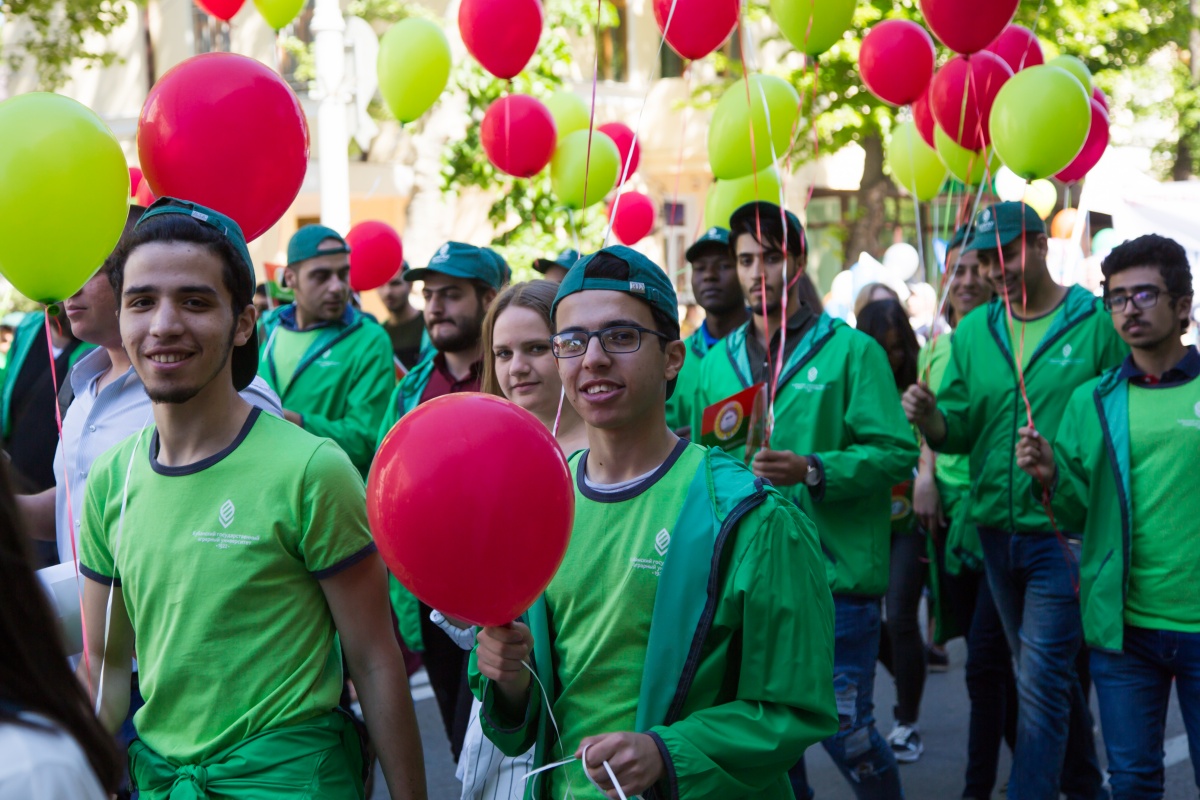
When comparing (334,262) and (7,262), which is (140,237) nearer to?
(7,262)

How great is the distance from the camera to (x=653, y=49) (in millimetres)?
24547

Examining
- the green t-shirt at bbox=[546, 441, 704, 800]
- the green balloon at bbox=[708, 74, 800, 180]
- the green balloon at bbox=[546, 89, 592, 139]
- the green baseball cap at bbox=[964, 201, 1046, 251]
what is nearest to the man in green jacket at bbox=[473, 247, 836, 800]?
the green t-shirt at bbox=[546, 441, 704, 800]

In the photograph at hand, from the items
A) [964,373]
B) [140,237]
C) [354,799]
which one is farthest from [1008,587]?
[140,237]

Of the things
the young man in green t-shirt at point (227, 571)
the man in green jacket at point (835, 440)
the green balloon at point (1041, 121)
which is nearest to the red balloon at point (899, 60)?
the green balloon at point (1041, 121)

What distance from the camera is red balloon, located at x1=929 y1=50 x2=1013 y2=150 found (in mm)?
6133

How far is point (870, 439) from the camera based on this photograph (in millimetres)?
4758

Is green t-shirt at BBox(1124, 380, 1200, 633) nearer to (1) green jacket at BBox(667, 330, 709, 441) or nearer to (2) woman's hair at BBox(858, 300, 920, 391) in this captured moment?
(1) green jacket at BBox(667, 330, 709, 441)

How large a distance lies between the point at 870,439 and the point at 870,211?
1226 centimetres

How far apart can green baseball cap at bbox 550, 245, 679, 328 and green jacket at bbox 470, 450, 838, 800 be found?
17.3 inches

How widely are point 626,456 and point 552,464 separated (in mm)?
456

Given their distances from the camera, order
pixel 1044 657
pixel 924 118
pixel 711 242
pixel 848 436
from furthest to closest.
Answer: pixel 924 118 → pixel 711 242 → pixel 1044 657 → pixel 848 436

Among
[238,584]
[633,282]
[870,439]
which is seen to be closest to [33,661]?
[238,584]

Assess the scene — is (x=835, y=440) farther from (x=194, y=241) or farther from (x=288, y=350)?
(x=288, y=350)

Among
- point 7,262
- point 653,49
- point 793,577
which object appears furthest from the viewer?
point 653,49
